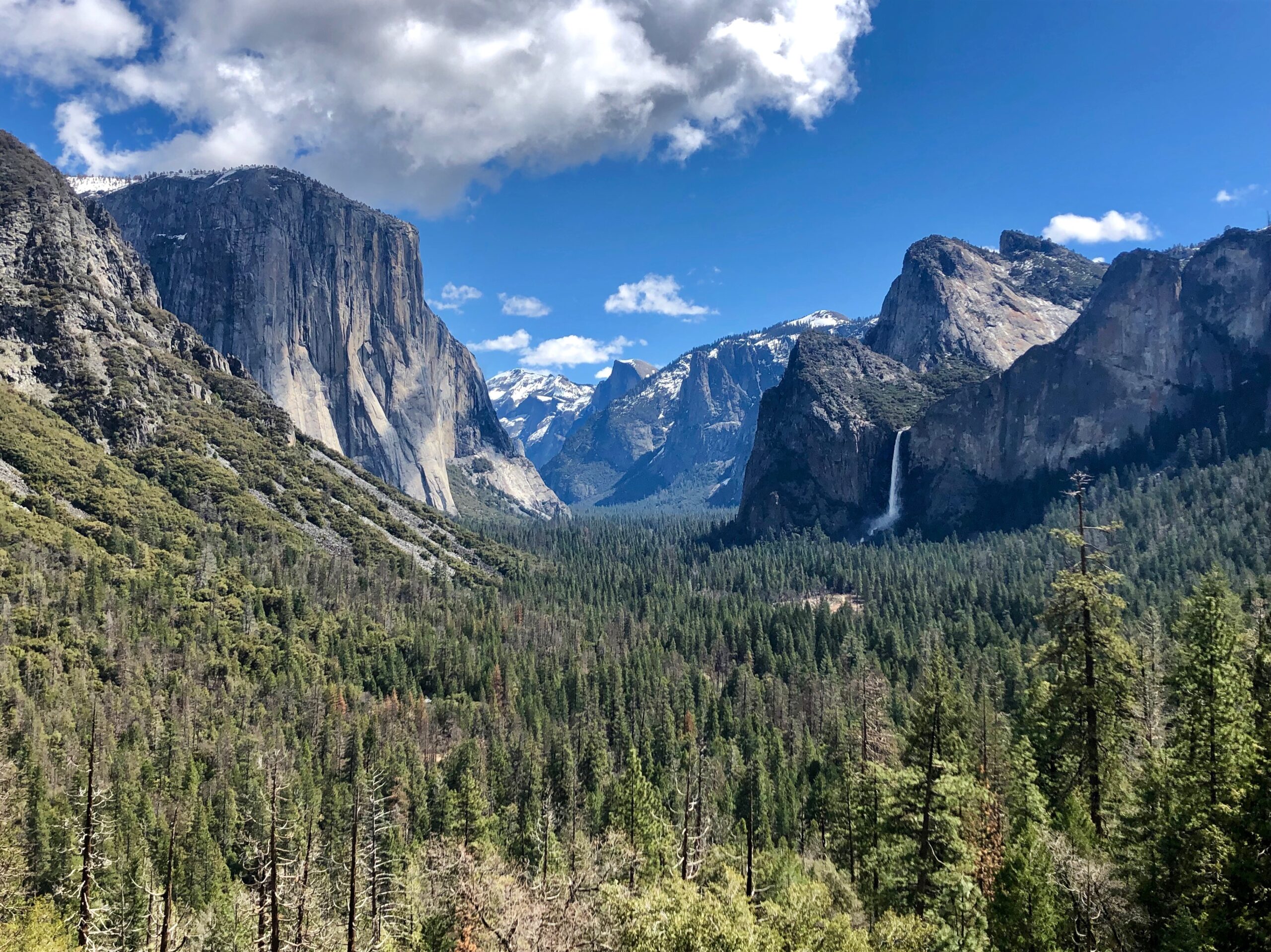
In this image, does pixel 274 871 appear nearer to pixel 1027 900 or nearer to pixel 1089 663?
pixel 1027 900

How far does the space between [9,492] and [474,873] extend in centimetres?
14426

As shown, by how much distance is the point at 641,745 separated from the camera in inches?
3615

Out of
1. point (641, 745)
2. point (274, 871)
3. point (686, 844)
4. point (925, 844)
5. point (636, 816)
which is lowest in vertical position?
point (641, 745)

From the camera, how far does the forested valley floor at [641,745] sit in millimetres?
25359

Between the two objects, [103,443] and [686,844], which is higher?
[103,443]

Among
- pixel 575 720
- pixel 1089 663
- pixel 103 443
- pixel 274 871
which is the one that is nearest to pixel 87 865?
pixel 274 871

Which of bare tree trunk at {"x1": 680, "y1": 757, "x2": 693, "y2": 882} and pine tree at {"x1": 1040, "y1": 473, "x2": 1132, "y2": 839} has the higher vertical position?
pine tree at {"x1": 1040, "y1": 473, "x2": 1132, "y2": 839}

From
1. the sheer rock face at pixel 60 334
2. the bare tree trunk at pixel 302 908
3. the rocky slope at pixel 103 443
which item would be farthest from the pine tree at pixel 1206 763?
the sheer rock face at pixel 60 334

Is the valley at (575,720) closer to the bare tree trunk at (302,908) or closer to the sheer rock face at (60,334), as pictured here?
the bare tree trunk at (302,908)

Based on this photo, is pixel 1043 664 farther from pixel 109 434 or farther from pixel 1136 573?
pixel 109 434

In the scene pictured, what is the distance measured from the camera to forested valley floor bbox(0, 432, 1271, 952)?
25359mm

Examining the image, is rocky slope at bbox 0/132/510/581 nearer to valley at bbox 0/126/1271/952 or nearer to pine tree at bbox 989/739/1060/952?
valley at bbox 0/126/1271/952

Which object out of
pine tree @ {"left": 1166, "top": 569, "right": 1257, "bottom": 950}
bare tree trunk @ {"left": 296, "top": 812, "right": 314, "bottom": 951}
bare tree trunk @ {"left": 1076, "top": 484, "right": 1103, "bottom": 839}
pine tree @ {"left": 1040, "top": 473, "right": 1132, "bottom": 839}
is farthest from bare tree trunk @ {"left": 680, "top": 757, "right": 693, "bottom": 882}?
pine tree @ {"left": 1166, "top": 569, "right": 1257, "bottom": 950}

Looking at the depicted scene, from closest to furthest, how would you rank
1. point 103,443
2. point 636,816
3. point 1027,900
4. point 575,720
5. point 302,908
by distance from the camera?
point 1027,900, point 302,908, point 636,816, point 575,720, point 103,443
